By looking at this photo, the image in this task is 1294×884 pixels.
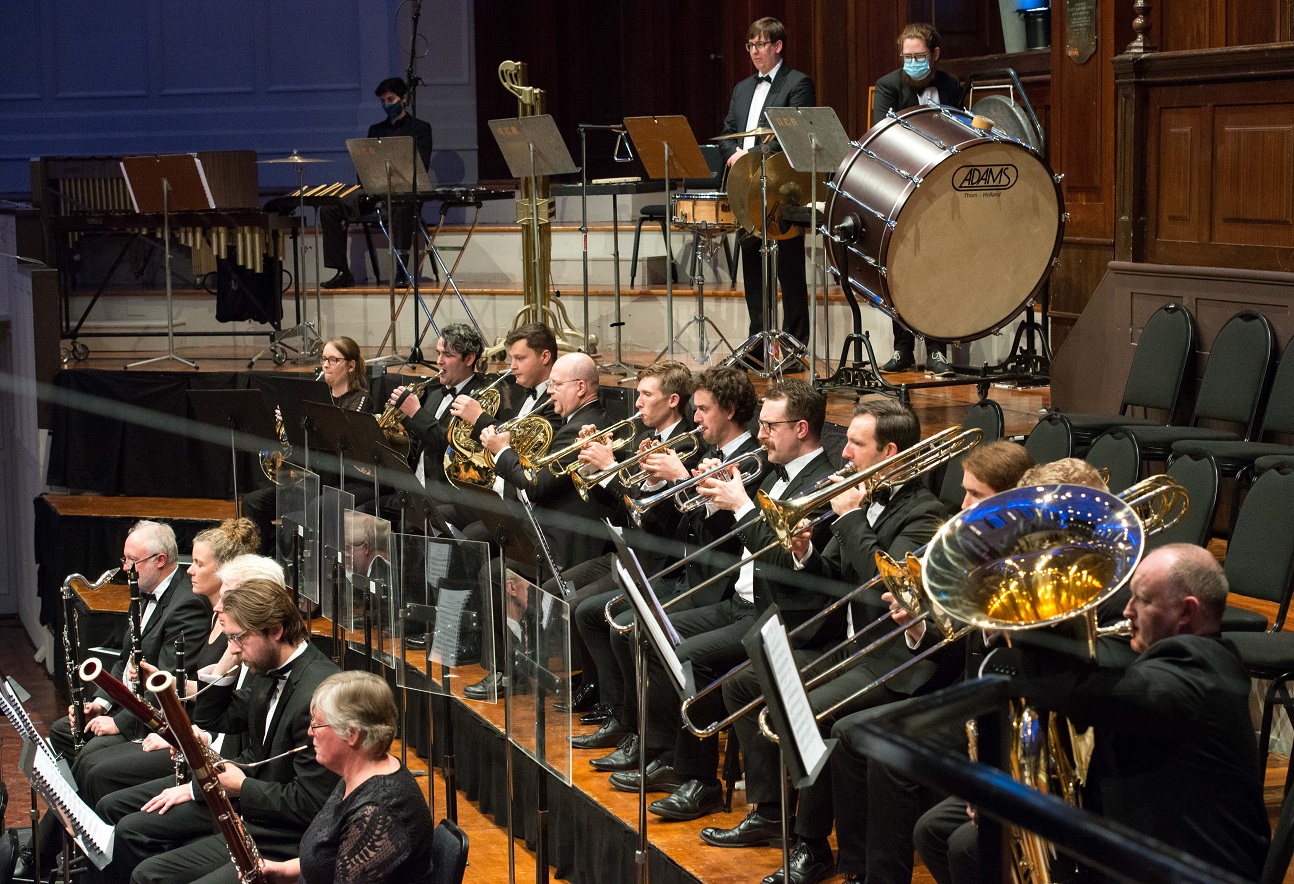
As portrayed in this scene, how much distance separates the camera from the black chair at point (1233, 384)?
4922 mm

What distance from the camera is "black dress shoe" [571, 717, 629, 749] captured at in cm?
483

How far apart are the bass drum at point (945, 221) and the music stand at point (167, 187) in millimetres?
4465

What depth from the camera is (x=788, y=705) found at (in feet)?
7.87

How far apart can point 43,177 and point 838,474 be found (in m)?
7.00

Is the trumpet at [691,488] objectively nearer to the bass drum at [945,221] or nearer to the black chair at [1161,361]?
the bass drum at [945,221]

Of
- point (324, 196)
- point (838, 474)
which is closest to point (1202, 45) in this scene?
point (838, 474)

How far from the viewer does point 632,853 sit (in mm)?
4160

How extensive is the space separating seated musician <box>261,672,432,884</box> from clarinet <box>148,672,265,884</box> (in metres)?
0.15

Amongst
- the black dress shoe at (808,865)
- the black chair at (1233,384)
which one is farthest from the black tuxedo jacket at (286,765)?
the black chair at (1233,384)

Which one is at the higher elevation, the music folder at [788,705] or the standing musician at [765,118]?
the standing musician at [765,118]

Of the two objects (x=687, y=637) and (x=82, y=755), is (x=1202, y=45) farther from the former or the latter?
(x=82, y=755)

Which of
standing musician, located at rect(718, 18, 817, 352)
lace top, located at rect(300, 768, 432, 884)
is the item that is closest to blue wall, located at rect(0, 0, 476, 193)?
standing musician, located at rect(718, 18, 817, 352)

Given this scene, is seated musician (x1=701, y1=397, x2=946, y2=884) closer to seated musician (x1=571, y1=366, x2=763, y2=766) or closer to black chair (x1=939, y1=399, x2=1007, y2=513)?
seated musician (x1=571, y1=366, x2=763, y2=766)

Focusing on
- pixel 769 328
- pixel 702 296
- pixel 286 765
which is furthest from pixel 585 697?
pixel 702 296
